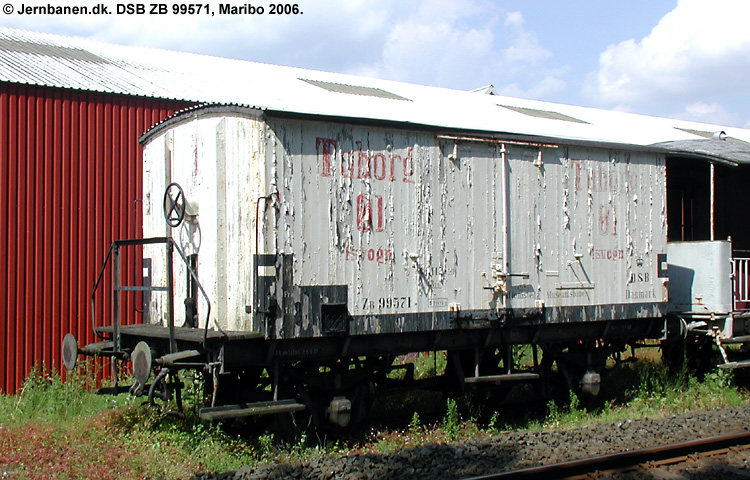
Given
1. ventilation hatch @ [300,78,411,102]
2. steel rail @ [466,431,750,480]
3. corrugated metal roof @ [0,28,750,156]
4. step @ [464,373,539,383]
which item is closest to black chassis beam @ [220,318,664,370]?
step @ [464,373,539,383]

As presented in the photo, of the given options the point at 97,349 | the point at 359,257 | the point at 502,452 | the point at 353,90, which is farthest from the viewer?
the point at 353,90

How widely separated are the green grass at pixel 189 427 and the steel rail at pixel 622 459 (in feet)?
5.05

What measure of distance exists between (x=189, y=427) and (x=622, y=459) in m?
4.39

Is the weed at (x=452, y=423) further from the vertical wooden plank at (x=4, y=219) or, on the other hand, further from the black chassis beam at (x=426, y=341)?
the vertical wooden plank at (x=4, y=219)

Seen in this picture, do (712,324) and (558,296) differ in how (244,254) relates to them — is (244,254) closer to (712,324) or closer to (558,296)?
(558,296)

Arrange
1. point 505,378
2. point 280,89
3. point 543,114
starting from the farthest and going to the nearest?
point 543,114 < point 280,89 < point 505,378

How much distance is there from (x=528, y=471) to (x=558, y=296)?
3.27 metres

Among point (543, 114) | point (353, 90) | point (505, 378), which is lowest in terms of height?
point (505, 378)

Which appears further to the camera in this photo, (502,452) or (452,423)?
(452,423)

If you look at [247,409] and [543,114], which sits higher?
[543,114]

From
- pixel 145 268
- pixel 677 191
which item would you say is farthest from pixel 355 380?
pixel 677 191

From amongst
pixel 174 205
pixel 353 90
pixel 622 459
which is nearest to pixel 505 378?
pixel 622 459

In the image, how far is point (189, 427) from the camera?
7.89 metres

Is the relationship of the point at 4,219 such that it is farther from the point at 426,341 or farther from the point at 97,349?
the point at 426,341
